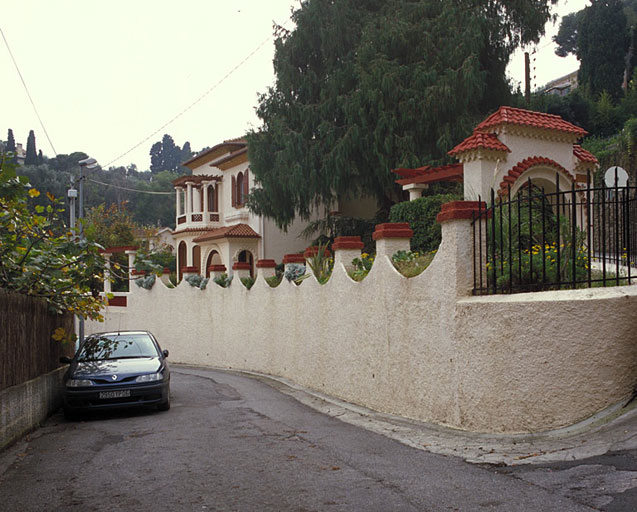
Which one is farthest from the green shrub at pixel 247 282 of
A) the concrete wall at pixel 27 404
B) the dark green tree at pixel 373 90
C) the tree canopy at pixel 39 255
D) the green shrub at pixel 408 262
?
the green shrub at pixel 408 262

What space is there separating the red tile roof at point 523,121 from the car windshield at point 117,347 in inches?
392

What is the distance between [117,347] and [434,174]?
10888 mm

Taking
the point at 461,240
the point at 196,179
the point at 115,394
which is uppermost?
the point at 196,179

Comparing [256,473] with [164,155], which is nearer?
[256,473]

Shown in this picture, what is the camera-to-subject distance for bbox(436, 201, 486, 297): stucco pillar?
9.32 metres

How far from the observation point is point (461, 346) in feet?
30.5

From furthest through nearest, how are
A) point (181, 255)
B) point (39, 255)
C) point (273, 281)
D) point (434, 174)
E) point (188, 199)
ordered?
point (181, 255)
point (188, 199)
point (434, 174)
point (273, 281)
point (39, 255)

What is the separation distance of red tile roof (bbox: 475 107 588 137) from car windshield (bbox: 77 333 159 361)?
9958 millimetres

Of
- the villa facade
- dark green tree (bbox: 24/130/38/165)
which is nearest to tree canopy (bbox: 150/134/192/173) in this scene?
dark green tree (bbox: 24/130/38/165)

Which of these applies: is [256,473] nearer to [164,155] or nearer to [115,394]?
[115,394]

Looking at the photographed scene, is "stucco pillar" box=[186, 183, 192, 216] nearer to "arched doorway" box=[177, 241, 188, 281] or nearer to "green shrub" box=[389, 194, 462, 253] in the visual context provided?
"arched doorway" box=[177, 241, 188, 281]

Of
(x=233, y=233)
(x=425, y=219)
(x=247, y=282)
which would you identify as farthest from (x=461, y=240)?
(x=233, y=233)

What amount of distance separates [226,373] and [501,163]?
9674 millimetres

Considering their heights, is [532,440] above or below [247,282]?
below
